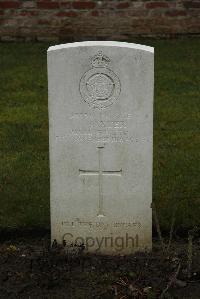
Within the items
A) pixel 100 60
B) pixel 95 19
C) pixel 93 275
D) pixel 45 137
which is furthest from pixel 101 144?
pixel 95 19

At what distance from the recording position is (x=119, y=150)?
183 inches

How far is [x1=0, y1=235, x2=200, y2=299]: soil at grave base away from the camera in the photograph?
14.2 feet

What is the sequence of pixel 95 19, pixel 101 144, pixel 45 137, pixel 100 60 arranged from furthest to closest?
pixel 95 19
pixel 45 137
pixel 101 144
pixel 100 60

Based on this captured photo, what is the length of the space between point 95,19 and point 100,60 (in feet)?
25.7

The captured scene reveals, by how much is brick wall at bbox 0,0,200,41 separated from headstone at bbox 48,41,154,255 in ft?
25.3

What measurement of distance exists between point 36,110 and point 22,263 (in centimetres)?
374

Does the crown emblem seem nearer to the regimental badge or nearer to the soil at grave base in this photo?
the regimental badge

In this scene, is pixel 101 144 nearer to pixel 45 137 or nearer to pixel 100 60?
pixel 100 60

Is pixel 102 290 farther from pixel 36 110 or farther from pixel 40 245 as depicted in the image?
pixel 36 110

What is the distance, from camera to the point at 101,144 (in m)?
4.63

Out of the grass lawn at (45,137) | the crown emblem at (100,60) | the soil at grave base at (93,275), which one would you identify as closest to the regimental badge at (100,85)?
the crown emblem at (100,60)

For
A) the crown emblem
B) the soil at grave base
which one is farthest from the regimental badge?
the soil at grave base

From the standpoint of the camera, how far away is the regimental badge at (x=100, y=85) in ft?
14.9

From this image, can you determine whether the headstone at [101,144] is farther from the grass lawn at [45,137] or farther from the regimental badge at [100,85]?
the grass lawn at [45,137]
